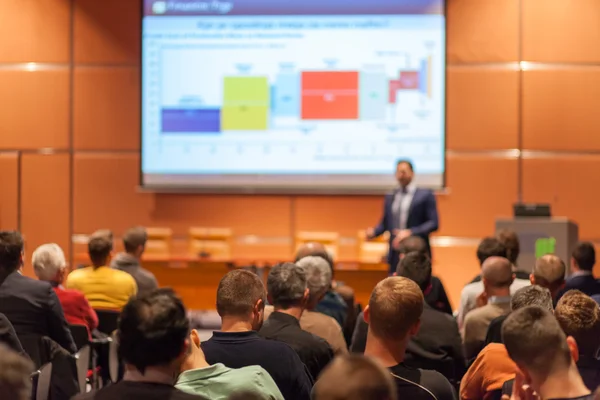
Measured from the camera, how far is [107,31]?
9695 mm

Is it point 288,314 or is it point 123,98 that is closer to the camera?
point 288,314

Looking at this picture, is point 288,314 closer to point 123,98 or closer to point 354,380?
point 354,380

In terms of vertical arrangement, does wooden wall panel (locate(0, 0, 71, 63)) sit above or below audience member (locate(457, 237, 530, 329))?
above

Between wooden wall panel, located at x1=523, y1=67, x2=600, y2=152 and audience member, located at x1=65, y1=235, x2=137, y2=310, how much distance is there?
520 cm

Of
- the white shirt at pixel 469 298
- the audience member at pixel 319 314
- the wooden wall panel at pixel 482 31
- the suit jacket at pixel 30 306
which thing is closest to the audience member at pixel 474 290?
the white shirt at pixel 469 298

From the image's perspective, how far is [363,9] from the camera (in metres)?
→ 9.29

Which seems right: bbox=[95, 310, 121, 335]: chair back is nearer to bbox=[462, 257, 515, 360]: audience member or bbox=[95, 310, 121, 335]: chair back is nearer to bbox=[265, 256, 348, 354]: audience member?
bbox=[265, 256, 348, 354]: audience member

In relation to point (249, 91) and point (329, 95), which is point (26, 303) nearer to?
point (249, 91)

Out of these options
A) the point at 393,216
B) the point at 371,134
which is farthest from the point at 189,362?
the point at 371,134

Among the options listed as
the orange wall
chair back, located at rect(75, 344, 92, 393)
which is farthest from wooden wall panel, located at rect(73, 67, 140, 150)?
chair back, located at rect(75, 344, 92, 393)

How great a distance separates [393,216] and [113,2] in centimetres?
410

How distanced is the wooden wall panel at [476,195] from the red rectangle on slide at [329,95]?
1208 millimetres

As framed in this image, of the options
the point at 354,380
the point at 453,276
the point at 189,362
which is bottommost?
the point at 453,276

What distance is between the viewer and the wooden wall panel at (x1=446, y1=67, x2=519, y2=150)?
9.25m
